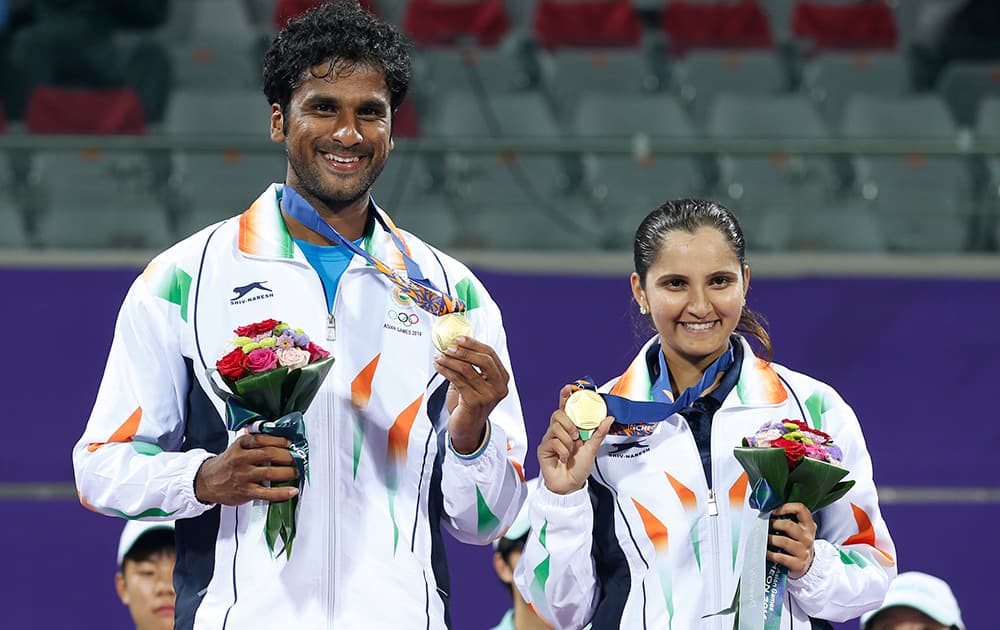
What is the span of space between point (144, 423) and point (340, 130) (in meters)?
0.60

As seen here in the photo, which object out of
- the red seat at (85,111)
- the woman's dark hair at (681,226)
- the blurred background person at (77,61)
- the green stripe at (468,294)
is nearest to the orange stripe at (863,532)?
the woman's dark hair at (681,226)

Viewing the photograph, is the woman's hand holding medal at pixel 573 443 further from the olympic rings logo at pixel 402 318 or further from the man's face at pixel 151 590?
the man's face at pixel 151 590

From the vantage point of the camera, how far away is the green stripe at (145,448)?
2461mm

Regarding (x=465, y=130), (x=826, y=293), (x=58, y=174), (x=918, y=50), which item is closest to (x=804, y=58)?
(x=918, y=50)

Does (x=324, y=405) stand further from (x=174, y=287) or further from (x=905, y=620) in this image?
(x=905, y=620)

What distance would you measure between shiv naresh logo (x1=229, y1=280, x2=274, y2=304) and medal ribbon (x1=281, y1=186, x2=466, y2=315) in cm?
14

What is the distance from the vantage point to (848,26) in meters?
8.27

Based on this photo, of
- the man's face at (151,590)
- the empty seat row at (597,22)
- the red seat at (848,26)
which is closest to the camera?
the man's face at (151,590)

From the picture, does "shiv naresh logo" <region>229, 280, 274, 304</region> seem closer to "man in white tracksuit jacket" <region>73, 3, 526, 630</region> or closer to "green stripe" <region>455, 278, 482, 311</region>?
"man in white tracksuit jacket" <region>73, 3, 526, 630</region>

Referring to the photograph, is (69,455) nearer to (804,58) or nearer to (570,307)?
(570,307)

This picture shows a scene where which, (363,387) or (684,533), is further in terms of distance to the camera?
(684,533)

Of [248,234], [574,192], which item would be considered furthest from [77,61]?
[248,234]

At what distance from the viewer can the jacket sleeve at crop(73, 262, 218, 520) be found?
2.41 m

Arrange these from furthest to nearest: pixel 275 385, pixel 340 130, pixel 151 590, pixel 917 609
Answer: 1. pixel 151 590
2. pixel 917 609
3. pixel 340 130
4. pixel 275 385
